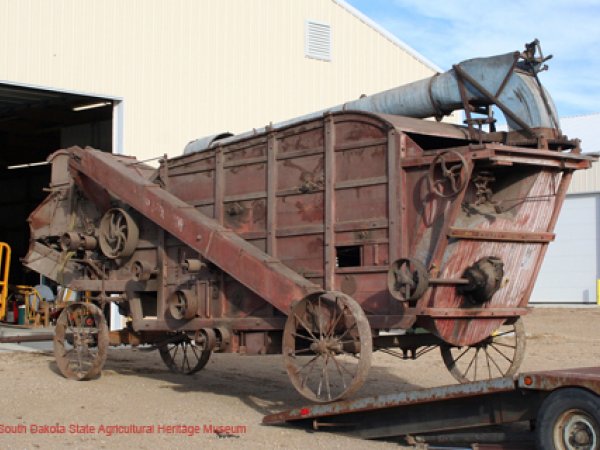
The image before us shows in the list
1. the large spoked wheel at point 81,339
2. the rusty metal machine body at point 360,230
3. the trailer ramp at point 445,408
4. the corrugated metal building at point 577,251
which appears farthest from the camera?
the corrugated metal building at point 577,251

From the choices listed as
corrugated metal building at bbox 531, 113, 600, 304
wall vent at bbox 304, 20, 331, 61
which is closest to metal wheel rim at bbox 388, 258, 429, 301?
wall vent at bbox 304, 20, 331, 61

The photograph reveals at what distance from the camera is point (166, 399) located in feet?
33.3

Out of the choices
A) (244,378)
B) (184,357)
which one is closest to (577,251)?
(244,378)

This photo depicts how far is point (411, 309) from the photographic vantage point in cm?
816

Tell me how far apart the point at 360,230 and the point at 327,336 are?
1.14m

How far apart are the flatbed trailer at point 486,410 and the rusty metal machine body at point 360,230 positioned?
1.04 ft

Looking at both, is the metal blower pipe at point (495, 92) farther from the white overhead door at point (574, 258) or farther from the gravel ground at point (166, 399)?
the white overhead door at point (574, 258)

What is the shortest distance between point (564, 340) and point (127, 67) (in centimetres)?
1162

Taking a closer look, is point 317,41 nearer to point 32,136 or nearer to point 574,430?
point 32,136

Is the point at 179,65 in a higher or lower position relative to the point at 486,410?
higher

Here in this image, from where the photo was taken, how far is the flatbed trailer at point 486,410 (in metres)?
6.29

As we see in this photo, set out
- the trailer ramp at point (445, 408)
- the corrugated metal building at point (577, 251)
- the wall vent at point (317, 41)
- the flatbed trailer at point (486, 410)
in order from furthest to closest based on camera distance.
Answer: the corrugated metal building at point (577, 251), the wall vent at point (317, 41), the trailer ramp at point (445, 408), the flatbed trailer at point (486, 410)

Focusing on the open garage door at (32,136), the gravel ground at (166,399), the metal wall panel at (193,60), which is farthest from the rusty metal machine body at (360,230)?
the open garage door at (32,136)

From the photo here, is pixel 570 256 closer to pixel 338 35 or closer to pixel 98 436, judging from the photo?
pixel 338 35
